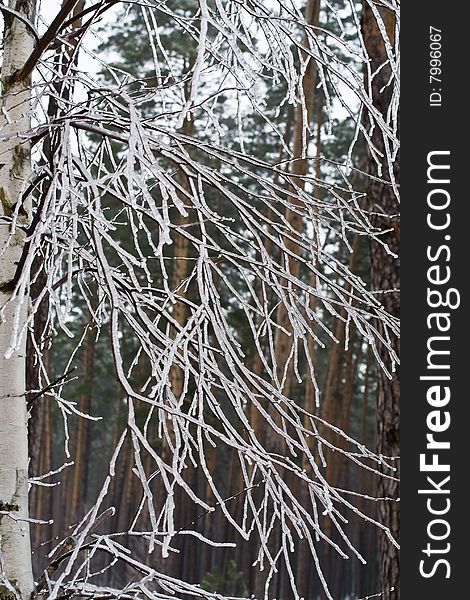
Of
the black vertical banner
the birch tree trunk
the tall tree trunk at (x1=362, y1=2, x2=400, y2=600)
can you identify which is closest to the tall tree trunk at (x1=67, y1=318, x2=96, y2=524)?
the tall tree trunk at (x1=362, y1=2, x2=400, y2=600)

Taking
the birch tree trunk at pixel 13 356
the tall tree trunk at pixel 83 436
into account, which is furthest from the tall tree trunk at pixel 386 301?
the tall tree trunk at pixel 83 436

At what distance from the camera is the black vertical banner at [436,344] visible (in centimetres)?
234

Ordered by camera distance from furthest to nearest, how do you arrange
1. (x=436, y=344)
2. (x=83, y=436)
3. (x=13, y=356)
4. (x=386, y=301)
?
(x=83, y=436), (x=386, y=301), (x=436, y=344), (x=13, y=356)

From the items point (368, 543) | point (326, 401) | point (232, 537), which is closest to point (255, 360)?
point (326, 401)

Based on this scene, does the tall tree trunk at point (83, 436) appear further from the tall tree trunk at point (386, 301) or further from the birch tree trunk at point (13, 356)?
the birch tree trunk at point (13, 356)

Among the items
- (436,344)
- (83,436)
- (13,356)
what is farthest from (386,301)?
(83,436)

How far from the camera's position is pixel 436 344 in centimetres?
236

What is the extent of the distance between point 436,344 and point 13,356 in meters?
1.14

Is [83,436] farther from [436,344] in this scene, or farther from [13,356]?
[13,356]

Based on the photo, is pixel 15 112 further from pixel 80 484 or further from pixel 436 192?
pixel 80 484

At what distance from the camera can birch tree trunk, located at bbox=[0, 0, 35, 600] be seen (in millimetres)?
1889

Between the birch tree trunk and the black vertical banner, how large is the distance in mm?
1025

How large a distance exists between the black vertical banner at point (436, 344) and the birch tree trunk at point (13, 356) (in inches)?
40.4

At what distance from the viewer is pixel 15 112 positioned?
80.6 inches
